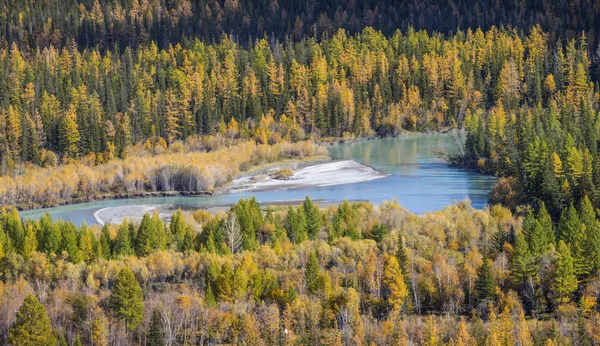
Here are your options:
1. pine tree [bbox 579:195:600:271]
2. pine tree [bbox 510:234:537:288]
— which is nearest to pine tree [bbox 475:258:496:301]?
pine tree [bbox 510:234:537:288]

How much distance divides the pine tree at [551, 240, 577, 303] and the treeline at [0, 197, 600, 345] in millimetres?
81

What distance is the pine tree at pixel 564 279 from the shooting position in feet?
188

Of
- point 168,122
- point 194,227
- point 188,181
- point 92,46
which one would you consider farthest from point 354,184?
point 92,46

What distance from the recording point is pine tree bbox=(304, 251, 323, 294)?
58.0m

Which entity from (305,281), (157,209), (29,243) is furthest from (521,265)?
(157,209)

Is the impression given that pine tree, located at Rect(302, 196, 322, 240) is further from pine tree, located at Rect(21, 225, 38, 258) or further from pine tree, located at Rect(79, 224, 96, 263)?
pine tree, located at Rect(21, 225, 38, 258)

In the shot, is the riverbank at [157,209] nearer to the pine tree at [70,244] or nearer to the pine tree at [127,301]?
the pine tree at [70,244]

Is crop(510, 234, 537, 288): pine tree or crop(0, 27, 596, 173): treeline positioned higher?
crop(0, 27, 596, 173): treeline

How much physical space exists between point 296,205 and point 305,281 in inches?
1222

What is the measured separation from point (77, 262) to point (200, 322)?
13.0 m

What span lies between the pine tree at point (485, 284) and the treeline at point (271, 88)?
7130 centimetres

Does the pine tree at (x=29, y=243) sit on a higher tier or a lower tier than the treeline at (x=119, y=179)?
lower

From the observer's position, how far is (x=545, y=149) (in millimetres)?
86562

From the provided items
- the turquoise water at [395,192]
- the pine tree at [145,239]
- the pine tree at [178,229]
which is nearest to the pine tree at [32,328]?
the pine tree at [145,239]
